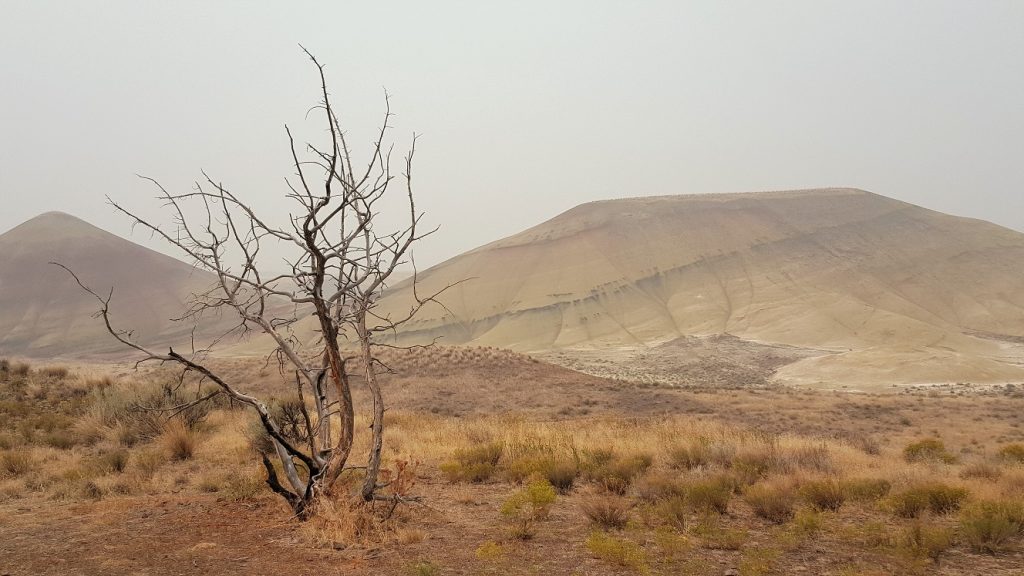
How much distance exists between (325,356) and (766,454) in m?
8.08

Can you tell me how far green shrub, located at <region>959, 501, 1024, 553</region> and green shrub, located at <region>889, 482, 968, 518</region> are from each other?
29.7 inches

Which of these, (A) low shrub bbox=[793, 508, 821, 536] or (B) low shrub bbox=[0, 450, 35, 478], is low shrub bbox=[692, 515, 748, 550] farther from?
(B) low shrub bbox=[0, 450, 35, 478]

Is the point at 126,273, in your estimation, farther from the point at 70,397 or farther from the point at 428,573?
the point at 428,573

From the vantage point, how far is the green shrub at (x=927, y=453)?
483 inches

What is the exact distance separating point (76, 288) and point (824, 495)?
12220 centimetres

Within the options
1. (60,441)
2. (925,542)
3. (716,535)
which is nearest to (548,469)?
(716,535)

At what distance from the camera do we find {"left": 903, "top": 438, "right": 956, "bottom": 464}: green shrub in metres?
12.3

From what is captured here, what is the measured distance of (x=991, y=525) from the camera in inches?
239

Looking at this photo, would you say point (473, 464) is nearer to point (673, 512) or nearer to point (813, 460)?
point (673, 512)

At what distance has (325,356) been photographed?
24.4 feet

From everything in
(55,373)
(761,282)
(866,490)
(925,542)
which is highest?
(761,282)

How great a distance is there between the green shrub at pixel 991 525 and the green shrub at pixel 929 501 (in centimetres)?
75

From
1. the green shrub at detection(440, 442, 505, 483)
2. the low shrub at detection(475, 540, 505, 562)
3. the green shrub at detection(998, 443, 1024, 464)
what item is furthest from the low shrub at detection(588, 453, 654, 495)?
the green shrub at detection(998, 443, 1024, 464)

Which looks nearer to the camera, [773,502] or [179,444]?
[773,502]
